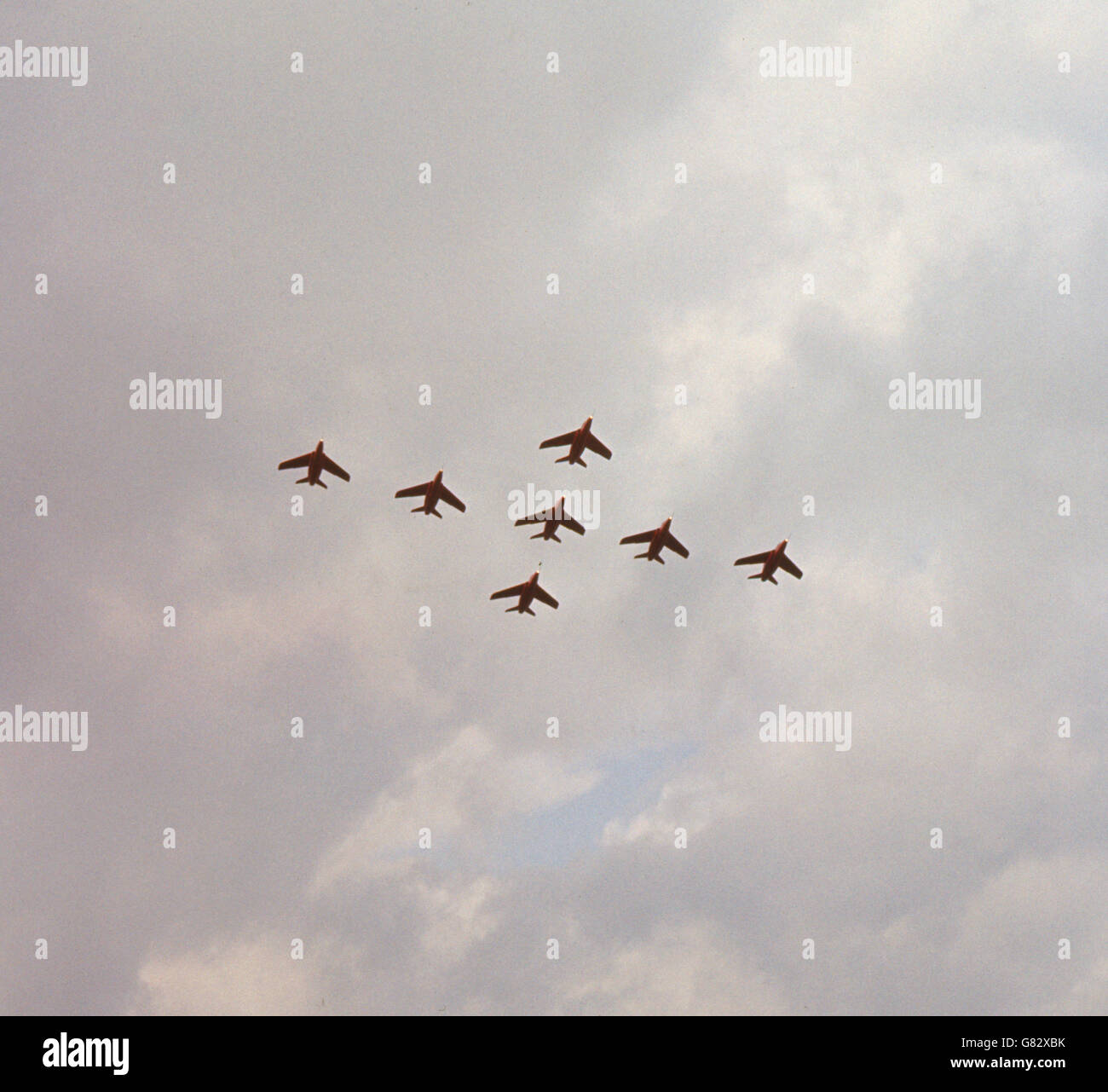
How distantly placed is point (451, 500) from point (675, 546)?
2681cm

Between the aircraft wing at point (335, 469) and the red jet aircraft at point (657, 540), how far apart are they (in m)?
34.0

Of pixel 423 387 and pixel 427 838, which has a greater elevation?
pixel 423 387

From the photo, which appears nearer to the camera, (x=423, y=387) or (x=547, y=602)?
(x=423, y=387)

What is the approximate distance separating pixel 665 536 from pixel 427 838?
45.2m

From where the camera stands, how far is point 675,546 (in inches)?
4390

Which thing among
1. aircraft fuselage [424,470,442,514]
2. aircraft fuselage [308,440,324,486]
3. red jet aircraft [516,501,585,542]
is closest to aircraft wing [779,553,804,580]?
red jet aircraft [516,501,585,542]

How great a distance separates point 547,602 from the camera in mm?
118750

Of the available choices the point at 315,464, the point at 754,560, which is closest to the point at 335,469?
the point at 315,464

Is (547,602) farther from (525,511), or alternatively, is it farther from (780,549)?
(780,549)

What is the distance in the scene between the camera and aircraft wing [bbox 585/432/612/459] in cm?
10641

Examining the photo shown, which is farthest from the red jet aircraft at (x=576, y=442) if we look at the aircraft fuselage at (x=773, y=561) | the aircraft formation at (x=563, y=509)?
the aircraft fuselage at (x=773, y=561)

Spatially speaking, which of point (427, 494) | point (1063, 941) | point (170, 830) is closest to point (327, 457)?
point (427, 494)

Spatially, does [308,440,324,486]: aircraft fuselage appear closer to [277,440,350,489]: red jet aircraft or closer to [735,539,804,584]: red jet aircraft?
[277,440,350,489]: red jet aircraft

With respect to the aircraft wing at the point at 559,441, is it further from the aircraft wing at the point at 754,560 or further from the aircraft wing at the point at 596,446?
the aircraft wing at the point at 754,560
